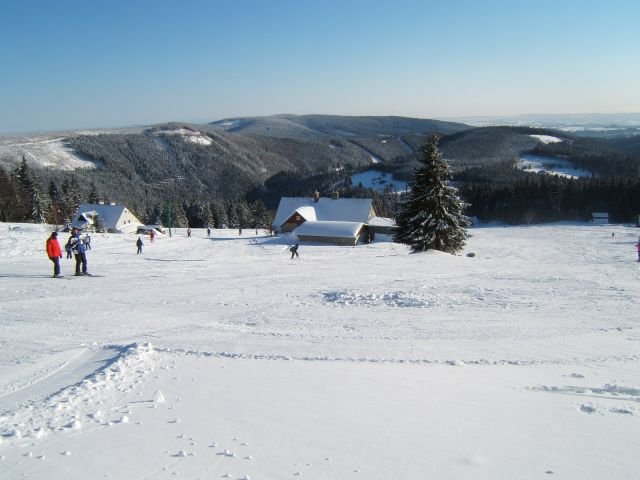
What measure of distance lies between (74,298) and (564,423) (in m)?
11.5

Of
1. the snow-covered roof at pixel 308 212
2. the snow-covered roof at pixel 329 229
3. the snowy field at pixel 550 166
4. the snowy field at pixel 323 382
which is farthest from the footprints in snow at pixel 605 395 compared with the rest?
the snowy field at pixel 550 166

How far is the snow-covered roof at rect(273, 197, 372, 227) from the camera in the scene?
57250 mm

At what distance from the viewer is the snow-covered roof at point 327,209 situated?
57.2 m

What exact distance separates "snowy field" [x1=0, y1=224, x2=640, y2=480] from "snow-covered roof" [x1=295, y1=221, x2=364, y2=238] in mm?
32009

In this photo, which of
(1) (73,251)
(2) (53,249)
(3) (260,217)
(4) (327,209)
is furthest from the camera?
(3) (260,217)

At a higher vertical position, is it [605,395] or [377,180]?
[377,180]

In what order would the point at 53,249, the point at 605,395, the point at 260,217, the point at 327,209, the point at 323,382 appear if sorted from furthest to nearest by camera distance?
the point at 260,217, the point at 327,209, the point at 53,249, the point at 323,382, the point at 605,395

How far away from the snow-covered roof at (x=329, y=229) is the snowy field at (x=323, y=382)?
105ft

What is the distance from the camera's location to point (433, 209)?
31.2 metres

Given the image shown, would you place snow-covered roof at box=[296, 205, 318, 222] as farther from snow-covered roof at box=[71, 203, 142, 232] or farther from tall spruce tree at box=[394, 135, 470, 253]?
snow-covered roof at box=[71, 203, 142, 232]

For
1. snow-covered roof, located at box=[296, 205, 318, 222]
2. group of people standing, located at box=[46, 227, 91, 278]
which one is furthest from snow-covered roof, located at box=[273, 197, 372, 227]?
group of people standing, located at box=[46, 227, 91, 278]

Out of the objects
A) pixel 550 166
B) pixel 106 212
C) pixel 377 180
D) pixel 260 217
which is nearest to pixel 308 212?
pixel 260 217

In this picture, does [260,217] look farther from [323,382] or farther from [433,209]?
[323,382]

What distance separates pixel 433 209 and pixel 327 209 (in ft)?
97.6
